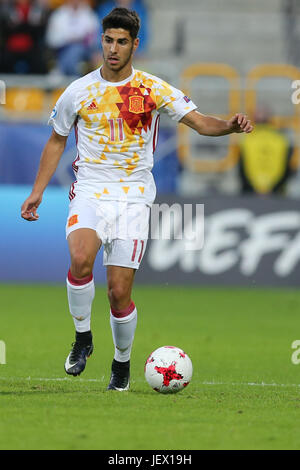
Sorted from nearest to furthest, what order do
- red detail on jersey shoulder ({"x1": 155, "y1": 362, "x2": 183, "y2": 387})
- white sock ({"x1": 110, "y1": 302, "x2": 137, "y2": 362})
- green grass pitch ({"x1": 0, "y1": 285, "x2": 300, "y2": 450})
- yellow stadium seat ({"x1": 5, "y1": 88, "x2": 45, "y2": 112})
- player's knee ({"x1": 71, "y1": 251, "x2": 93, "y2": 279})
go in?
green grass pitch ({"x1": 0, "y1": 285, "x2": 300, "y2": 450}) < player's knee ({"x1": 71, "y1": 251, "x2": 93, "y2": 279}) < red detail on jersey shoulder ({"x1": 155, "y1": 362, "x2": 183, "y2": 387}) < white sock ({"x1": 110, "y1": 302, "x2": 137, "y2": 362}) < yellow stadium seat ({"x1": 5, "y1": 88, "x2": 45, "y2": 112})

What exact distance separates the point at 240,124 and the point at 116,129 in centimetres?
85

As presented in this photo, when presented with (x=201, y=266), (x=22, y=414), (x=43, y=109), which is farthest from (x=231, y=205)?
(x=22, y=414)

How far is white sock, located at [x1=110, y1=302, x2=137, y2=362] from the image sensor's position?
6930 mm

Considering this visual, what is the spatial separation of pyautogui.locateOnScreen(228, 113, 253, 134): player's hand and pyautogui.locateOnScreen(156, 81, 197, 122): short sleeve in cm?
39

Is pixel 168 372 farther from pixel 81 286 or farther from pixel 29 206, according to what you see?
pixel 29 206

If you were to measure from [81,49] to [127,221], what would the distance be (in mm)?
11969

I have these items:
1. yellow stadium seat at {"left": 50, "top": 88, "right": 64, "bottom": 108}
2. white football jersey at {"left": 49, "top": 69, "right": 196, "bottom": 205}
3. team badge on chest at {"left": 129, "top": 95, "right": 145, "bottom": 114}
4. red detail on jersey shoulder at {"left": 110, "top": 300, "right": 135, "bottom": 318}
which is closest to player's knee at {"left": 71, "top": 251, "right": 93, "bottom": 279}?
red detail on jersey shoulder at {"left": 110, "top": 300, "right": 135, "bottom": 318}

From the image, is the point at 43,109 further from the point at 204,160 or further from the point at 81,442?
the point at 81,442

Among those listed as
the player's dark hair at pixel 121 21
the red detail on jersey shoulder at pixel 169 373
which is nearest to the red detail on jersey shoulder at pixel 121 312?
the red detail on jersey shoulder at pixel 169 373

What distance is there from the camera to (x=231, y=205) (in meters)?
15.6

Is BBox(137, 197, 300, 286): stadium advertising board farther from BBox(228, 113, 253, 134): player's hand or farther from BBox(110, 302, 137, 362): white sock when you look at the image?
A: BBox(228, 113, 253, 134): player's hand

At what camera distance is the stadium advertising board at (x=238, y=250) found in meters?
15.4

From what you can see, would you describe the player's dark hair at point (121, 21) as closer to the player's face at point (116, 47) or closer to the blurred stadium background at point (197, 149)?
the player's face at point (116, 47)

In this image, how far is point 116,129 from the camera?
6.91 meters
